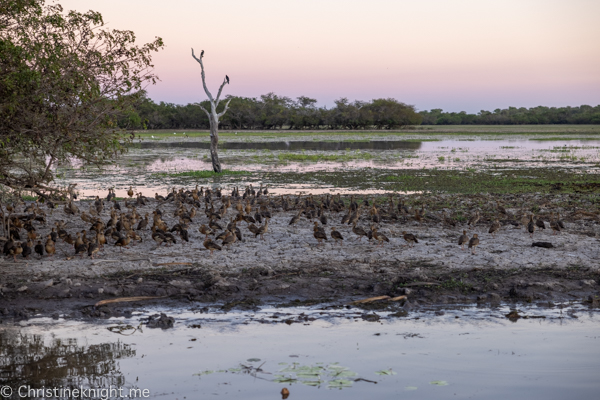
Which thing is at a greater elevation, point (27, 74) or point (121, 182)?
point (27, 74)

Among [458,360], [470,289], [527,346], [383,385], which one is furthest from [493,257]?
[383,385]

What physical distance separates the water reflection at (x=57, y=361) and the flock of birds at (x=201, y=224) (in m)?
3.58

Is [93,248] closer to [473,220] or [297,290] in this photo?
[297,290]

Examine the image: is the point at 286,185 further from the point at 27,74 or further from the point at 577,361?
the point at 577,361

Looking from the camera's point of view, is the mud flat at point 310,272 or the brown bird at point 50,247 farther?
the brown bird at point 50,247

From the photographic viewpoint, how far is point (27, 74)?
31.4ft

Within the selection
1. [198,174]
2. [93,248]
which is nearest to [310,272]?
[93,248]

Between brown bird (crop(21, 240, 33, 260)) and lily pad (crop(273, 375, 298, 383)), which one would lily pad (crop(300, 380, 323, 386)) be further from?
brown bird (crop(21, 240, 33, 260))

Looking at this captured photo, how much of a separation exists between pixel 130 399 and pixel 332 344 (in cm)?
246

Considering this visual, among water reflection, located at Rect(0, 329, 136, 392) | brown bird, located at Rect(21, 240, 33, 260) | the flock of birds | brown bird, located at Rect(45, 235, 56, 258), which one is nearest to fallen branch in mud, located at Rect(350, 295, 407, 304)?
the flock of birds

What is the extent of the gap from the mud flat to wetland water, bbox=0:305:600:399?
20.2 inches

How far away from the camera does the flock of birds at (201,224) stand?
433 inches

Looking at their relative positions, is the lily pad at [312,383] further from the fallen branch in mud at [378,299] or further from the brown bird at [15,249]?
the brown bird at [15,249]

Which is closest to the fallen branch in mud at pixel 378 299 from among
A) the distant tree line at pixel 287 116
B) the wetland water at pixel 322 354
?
the wetland water at pixel 322 354
